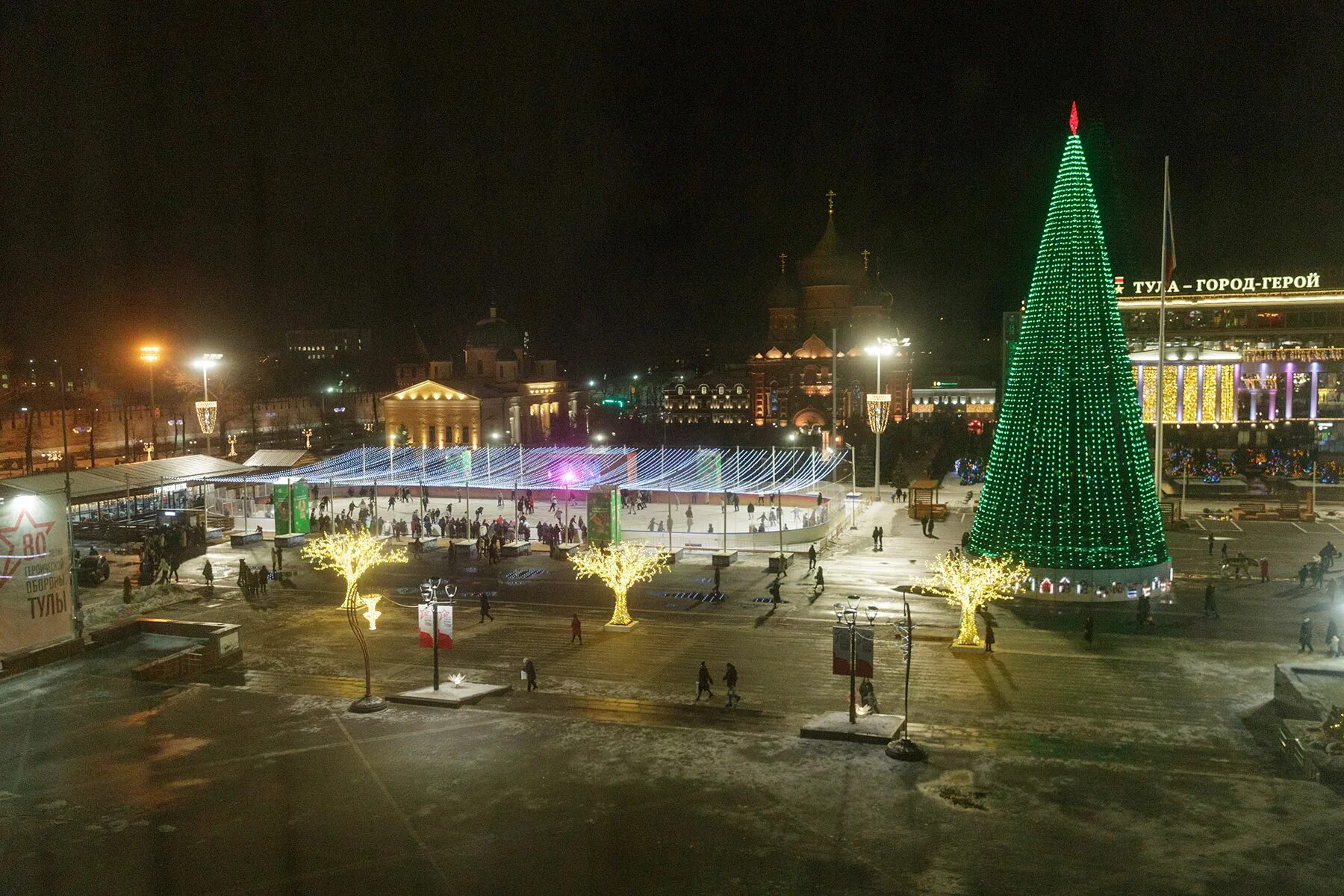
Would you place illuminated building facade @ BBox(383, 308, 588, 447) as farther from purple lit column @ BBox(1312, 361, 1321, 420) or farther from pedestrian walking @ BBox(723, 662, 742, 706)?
purple lit column @ BBox(1312, 361, 1321, 420)

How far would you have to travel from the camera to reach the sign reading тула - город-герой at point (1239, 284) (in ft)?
223

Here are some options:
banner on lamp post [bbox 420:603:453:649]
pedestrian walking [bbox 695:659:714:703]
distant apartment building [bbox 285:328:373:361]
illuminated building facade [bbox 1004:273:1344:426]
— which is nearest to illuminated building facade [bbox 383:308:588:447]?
illuminated building facade [bbox 1004:273:1344:426]

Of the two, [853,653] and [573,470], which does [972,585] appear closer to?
[853,653]

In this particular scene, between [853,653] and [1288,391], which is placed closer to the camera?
[853,653]

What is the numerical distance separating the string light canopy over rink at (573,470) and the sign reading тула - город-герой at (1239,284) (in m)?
32.5

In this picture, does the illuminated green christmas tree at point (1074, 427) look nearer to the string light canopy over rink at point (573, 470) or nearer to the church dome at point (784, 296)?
the string light canopy over rink at point (573, 470)

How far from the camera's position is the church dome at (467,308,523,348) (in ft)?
266

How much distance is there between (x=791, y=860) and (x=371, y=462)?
42954 mm

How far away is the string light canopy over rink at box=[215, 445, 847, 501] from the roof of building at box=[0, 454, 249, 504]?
1.82 meters

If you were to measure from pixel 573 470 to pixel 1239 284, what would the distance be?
171 feet

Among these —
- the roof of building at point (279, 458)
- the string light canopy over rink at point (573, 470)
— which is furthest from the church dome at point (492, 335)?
the roof of building at point (279, 458)

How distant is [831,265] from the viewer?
8338cm

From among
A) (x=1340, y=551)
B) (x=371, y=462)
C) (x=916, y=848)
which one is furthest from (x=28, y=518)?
(x=1340, y=551)

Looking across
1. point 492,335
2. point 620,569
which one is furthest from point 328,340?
point 620,569
